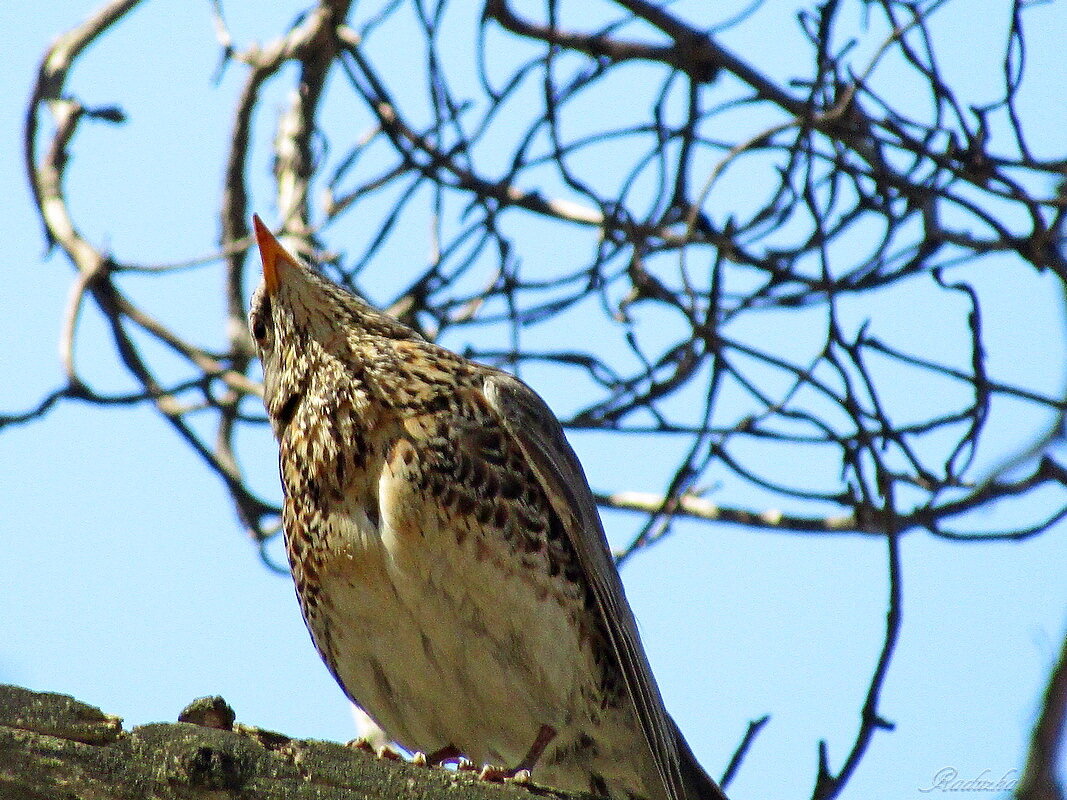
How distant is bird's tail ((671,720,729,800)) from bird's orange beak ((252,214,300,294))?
74.7 inches

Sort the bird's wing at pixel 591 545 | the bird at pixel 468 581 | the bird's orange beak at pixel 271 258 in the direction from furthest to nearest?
the bird's orange beak at pixel 271 258
the bird's wing at pixel 591 545
the bird at pixel 468 581

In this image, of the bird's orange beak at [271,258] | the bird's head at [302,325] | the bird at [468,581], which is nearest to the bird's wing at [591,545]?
the bird at [468,581]

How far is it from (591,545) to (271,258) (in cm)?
145

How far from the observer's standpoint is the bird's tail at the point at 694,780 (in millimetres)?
3795

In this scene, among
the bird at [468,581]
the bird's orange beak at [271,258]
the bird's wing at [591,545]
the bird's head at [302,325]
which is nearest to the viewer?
the bird at [468,581]

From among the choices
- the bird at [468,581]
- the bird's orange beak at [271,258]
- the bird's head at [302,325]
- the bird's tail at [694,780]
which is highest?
the bird's orange beak at [271,258]

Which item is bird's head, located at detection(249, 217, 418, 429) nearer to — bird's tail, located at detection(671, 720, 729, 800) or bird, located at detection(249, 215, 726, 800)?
bird, located at detection(249, 215, 726, 800)

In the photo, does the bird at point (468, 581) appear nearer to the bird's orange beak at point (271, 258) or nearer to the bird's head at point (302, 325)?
the bird's head at point (302, 325)

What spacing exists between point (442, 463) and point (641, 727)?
90 centimetres

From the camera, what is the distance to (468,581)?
3.52 m

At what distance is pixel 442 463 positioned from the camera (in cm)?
364

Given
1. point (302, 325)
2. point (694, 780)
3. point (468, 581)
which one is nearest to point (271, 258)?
point (302, 325)

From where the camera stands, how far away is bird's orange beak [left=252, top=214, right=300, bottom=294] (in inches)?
171

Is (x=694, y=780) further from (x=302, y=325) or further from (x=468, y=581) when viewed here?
(x=302, y=325)
